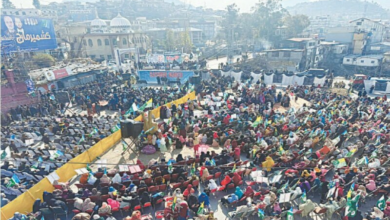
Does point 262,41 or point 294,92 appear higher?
point 262,41

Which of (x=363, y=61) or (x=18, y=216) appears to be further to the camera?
(x=363, y=61)

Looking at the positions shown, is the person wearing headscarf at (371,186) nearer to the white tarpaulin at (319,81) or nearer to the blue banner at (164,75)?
the white tarpaulin at (319,81)

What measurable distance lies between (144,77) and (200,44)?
50546 millimetres

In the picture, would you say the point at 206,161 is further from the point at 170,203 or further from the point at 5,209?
the point at 5,209

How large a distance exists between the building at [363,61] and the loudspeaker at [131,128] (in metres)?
45.4

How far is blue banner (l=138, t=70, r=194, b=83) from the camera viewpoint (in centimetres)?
3198

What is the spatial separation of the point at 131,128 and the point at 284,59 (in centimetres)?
3673

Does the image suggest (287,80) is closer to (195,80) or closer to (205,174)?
(195,80)

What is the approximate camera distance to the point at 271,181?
36.1 feet

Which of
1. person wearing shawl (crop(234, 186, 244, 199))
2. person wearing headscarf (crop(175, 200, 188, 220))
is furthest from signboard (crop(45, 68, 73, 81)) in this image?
person wearing shawl (crop(234, 186, 244, 199))

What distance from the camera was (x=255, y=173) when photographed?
11070 mm

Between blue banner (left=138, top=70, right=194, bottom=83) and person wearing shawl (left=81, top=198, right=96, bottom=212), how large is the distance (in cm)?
2360

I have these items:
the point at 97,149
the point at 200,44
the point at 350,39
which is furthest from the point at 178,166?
the point at 200,44

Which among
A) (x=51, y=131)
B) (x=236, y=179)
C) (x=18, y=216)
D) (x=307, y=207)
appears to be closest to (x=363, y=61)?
(x=236, y=179)
